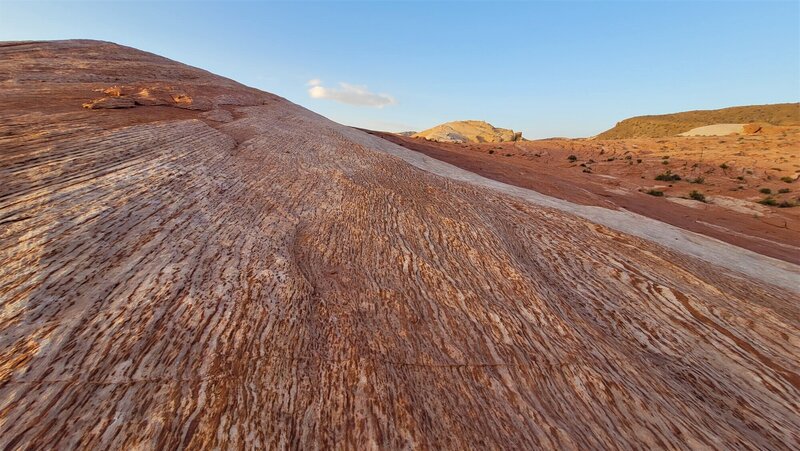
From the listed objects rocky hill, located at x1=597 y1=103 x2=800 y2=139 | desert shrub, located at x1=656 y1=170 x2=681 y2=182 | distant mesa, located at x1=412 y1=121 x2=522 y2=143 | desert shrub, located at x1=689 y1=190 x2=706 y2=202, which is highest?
rocky hill, located at x1=597 y1=103 x2=800 y2=139

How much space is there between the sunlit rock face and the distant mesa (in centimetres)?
4311

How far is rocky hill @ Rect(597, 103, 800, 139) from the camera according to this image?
63.4m

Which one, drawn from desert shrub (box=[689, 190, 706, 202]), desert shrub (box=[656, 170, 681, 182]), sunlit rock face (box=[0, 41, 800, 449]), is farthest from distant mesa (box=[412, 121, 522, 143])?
sunlit rock face (box=[0, 41, 800, 449])

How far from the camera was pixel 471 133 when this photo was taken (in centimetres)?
5378

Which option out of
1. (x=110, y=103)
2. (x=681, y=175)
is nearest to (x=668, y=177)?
(x=681, y=175)

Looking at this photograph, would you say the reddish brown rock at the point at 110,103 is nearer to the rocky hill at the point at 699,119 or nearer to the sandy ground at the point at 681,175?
the sandy ground at the point at 681,175

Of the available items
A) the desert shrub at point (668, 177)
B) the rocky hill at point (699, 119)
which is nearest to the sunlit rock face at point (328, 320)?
the desert shrub at point (668, 177)

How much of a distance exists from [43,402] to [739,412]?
15.7ft

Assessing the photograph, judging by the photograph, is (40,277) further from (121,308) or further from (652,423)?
(652,423)

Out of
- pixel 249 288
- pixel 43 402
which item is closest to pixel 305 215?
pixel 249 288

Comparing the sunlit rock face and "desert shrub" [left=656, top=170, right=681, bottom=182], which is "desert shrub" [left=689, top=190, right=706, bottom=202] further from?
the sunlit rock face

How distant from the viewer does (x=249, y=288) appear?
305 centimetres

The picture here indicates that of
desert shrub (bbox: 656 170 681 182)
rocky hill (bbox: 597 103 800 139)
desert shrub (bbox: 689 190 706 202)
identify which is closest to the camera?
desert shrub (bbox: 689 190 706 202)

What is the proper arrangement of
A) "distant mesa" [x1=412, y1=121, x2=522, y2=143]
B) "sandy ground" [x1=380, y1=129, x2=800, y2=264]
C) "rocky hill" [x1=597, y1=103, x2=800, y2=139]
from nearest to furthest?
"sandy ground" [x1=380, y1=129, x2=800, y2=264]
"distant mesa" [x1=412, y1=121, x2=522, y2=143]
"rocky hill" [x1=597, y1=103, x2=800, y2=139]
